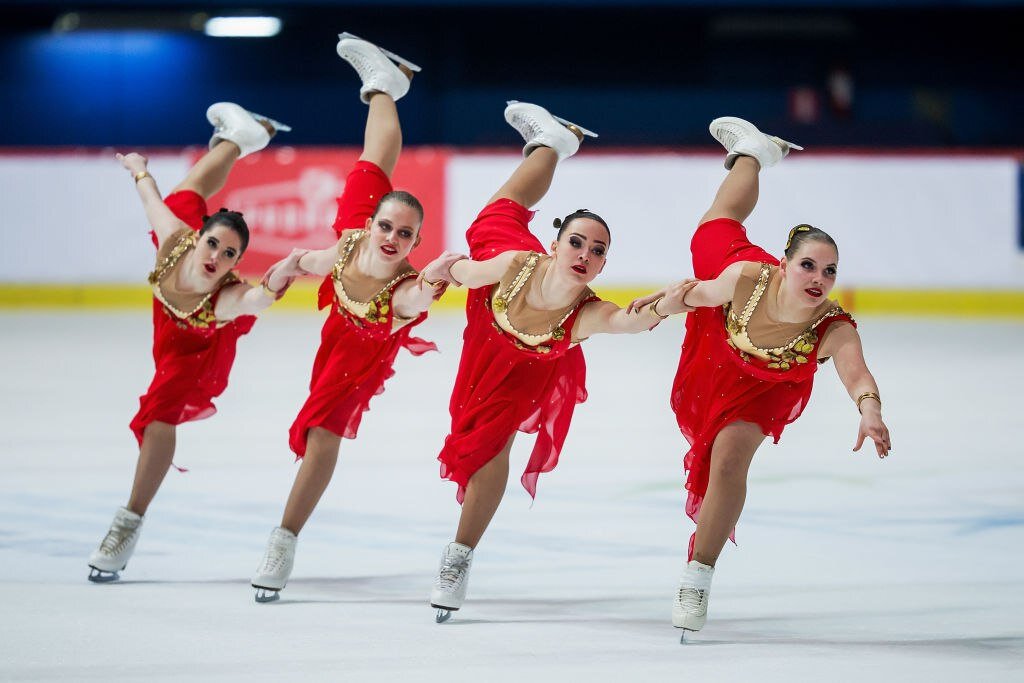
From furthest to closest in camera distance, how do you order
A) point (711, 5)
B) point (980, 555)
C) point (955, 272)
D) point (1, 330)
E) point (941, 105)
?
point (941, 105)
point (711, 5)
point (955, 272)
point (1, 330)
point (980, 555)

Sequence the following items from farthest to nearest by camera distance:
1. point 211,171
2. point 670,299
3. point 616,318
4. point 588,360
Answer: point 588,360
point 211,171
point 616,318
point 670,299

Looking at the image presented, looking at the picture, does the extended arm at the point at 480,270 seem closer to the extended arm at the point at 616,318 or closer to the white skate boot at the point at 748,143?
the extended arm at the point at 616,318

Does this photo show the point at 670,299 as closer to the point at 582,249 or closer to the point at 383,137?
the point at 582,249

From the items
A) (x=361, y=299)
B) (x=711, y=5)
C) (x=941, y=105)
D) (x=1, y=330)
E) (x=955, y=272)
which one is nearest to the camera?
(x=361, y=299)

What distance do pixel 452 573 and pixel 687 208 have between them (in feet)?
23.0

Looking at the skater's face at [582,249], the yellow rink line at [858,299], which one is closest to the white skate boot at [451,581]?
the skater's face at [582,249]

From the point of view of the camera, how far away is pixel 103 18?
49.9 ft

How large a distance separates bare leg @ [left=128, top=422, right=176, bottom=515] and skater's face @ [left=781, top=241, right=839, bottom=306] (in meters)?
1.92

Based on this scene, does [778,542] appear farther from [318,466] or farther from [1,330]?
[1,330]

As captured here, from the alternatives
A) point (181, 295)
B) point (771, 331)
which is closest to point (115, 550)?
point (181, 295)

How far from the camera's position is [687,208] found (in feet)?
34.8

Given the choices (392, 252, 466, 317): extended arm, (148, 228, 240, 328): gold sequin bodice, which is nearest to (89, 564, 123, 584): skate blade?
(148, 228, 240, 328): gold sequin bodice

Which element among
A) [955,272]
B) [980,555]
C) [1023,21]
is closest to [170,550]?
[980,555]

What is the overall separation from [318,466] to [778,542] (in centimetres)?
154
